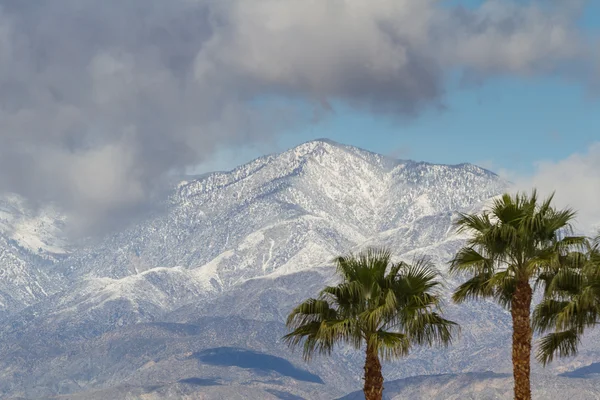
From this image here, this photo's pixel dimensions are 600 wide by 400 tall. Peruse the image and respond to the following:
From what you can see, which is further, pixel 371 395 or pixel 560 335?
pixel 560 335

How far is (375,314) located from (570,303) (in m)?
8.62

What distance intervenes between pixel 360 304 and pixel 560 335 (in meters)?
9.76

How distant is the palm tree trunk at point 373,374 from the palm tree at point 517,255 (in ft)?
16.1

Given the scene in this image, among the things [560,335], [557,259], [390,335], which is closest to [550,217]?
[557,259]

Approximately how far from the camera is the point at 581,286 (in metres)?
49.3

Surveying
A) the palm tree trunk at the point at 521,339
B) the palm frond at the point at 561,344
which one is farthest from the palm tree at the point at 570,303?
the palm tree trunk at the point at 521,339

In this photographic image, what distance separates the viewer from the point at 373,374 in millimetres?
48344

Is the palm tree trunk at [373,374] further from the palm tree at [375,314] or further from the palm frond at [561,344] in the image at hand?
the palm frond at [561,344]

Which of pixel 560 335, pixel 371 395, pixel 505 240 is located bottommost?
pixel 371 395

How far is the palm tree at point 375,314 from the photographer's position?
4797cm

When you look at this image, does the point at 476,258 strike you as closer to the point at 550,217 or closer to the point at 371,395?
the point at 550,217

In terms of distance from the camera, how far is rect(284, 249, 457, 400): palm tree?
157ft

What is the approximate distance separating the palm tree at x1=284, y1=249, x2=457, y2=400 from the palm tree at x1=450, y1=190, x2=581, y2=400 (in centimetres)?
212

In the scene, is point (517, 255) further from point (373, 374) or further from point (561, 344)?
point (373, 374)
